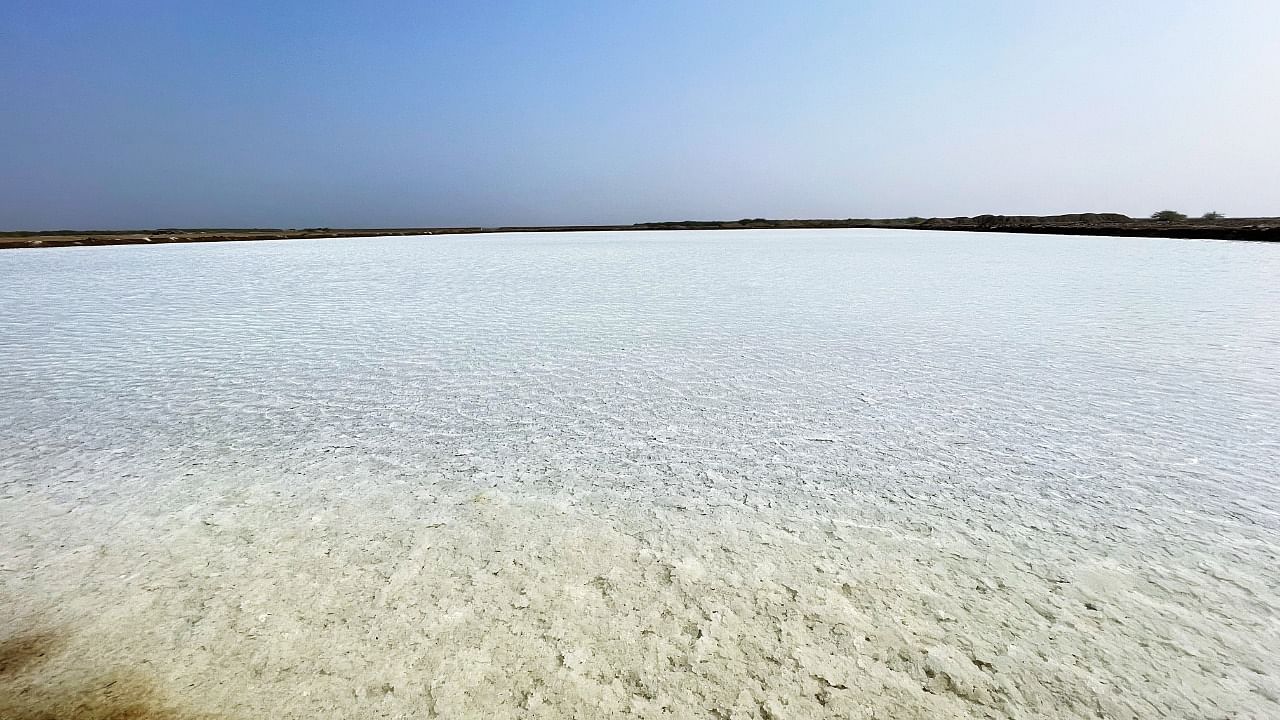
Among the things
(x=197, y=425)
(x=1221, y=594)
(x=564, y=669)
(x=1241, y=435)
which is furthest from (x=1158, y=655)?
(x=197, y=425)

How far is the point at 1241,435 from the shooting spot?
8.89 ft

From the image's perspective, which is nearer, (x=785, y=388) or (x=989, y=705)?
(x=989, y=705)

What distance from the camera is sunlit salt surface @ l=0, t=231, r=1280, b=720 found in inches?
49.5

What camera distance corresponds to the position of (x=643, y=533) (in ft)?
6.08

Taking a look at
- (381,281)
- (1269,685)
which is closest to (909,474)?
(1269,685)

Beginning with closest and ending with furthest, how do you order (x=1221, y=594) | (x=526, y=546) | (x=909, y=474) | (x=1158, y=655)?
1. (x=1158, y=655)
2. (x=1221, y=594)
3. (x=526, y=546)
4. (x=909, y=474)

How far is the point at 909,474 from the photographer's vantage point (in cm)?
229

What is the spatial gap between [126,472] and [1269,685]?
11.2 ft

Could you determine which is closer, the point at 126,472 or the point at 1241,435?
the point at 126,472

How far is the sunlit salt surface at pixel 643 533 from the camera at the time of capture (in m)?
1.26

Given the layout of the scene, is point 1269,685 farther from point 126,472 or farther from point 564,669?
point 126,472

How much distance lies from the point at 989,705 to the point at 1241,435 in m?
2.51

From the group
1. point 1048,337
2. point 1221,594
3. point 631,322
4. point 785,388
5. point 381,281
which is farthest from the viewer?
point 381,281

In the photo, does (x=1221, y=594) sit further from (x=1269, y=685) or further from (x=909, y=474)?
(x=909, y=474)
